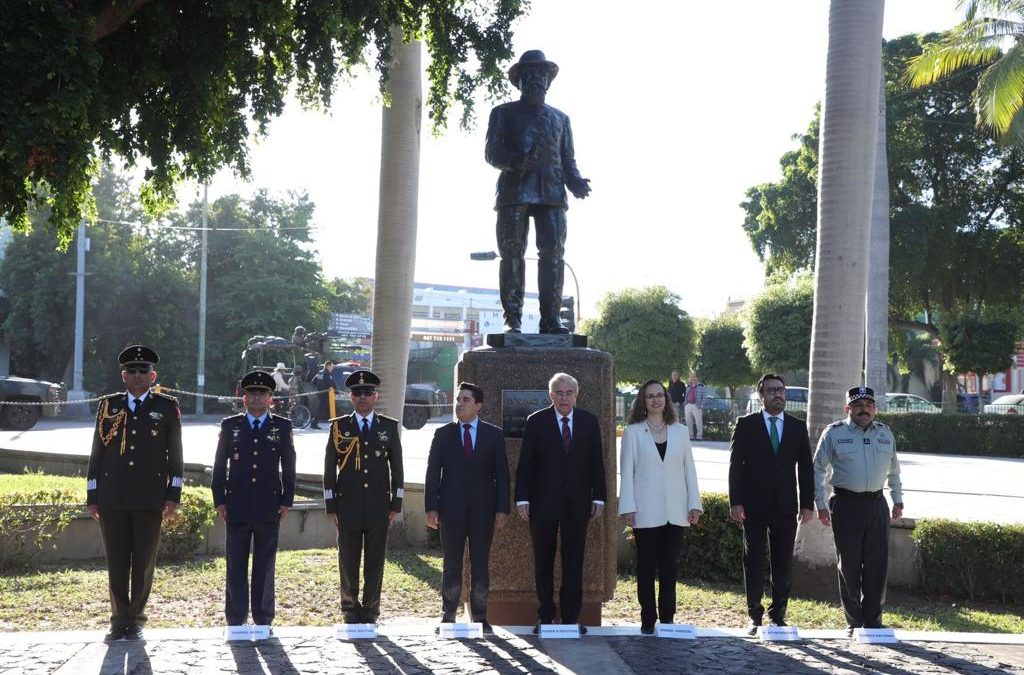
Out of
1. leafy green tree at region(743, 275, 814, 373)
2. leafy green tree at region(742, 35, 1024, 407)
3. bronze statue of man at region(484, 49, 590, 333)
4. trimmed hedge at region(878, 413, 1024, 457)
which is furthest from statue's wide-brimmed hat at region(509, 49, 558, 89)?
leafy green tree at region(743, 275, 814, 373)

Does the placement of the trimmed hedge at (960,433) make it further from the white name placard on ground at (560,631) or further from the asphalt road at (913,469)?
the white name placard on ground at (560,631)

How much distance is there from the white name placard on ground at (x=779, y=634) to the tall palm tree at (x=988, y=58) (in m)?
16.1

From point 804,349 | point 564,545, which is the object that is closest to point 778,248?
point 804,349

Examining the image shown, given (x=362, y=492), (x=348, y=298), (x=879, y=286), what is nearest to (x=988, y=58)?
(x=879, y=286)

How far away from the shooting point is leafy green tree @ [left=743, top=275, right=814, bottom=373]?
101 ft

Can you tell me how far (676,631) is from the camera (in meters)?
6.29

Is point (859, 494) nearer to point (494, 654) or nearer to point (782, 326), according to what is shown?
point (494, 654)

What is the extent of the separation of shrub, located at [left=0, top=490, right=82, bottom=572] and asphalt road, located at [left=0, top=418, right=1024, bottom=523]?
3.62 metres

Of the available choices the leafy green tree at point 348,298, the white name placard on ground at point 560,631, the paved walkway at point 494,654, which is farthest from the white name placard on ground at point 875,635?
the leafy green tree at point 348,298

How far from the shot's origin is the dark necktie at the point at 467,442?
639cm

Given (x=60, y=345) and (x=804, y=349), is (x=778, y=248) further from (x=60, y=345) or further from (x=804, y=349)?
(x=60, y=345)

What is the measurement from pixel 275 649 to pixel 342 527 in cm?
88

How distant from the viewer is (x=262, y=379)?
20.6 ft

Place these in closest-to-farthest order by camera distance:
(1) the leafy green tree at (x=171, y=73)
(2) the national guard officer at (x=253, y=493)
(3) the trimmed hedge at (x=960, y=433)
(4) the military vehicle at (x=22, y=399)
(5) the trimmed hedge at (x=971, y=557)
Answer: (1) the leafy green tree at (x=171, y=73)
(2) the national guard officer at (x=253, y=493)
(5) the trimmed hedge at (x=971, y=557)
(3) the trimmed hedge at (x=960, y=433)
(4) the military vehicle at (x=22, y=399)
